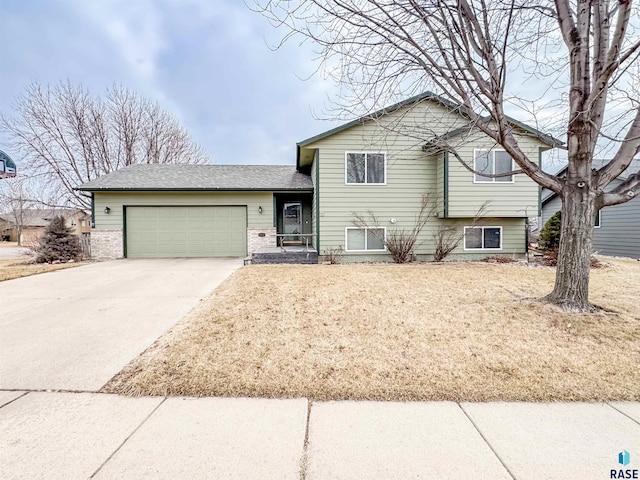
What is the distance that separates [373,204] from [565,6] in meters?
6.80

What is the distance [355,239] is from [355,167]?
2505 millimetres

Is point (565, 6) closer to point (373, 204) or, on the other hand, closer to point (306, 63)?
point (306, 63)

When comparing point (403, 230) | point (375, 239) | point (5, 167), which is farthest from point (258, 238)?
point (5, 167)

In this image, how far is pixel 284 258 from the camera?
10508 millimetres

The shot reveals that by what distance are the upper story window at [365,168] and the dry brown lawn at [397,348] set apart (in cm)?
551

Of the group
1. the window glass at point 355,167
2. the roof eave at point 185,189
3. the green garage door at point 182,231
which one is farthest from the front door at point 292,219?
the window glass at point 355,167

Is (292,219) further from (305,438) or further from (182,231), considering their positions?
(305,438)

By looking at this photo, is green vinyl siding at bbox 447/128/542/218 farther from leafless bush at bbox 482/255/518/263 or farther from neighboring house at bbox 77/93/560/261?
leafless bush at bbox 482/255/518/263

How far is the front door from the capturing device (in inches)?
551

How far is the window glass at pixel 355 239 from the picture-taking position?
1071 cm

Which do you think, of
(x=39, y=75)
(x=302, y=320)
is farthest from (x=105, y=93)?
(x=302, y=320)

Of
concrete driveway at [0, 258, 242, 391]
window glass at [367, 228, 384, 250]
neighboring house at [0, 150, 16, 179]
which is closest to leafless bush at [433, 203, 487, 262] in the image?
window glass at [367, 228, 384, 250]

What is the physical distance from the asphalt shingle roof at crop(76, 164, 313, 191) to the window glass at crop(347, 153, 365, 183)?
234 centimetres

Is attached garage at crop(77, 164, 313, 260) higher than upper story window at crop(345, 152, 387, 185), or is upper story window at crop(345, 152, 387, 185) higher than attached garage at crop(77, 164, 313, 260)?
upper story window at crop(345, 152, 387, 185)
